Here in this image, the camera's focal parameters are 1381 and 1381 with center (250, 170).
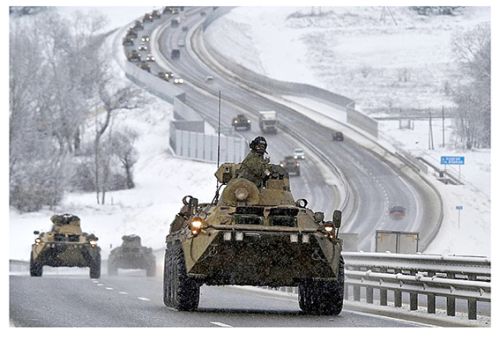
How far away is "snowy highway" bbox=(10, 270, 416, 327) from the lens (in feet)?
65.8

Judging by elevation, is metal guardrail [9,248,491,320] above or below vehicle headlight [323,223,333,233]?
below

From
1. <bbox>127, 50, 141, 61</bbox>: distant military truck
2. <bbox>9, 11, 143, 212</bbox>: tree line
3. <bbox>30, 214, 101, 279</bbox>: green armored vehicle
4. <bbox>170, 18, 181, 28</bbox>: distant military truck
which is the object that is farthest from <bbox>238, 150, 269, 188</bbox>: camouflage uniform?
<bbox>170, 18, 181, 28</bbox>: distant military truck

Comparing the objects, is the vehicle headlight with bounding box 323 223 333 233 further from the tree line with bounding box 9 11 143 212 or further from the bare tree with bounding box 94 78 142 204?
the bare tree with bounding box 94 78 142 204

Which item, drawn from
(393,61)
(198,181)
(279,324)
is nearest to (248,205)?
(279,324)

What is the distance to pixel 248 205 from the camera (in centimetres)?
2200

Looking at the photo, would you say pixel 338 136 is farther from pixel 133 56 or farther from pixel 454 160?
pixel 133 56

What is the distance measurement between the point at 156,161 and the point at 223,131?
198 inches

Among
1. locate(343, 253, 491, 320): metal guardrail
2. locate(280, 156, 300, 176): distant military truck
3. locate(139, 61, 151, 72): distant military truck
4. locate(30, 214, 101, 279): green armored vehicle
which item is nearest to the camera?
locate(343, 253, 491, 320): metal guardrail

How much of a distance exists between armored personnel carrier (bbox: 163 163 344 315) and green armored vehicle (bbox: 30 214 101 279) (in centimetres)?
1933

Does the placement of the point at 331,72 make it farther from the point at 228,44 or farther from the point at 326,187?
the point at 326,187

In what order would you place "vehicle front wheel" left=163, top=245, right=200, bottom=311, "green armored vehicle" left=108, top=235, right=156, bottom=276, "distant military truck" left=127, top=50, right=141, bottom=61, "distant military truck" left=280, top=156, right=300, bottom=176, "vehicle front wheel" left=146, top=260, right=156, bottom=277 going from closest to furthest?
"vehicle front wheel" left=163, top=245, right=200, bottom=311
"vehicle front wheel" left=146, top=260, right=156, bottom=277
"green armored vehicle" left=108, top=235, right=156, bottom=276
"distant military truck" left=280, top=156, right=300, bottom=176
"distant military truck" left=127, top=50, right=141, bottom=61

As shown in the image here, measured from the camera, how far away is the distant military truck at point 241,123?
242 feet

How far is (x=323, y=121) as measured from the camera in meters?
89.9

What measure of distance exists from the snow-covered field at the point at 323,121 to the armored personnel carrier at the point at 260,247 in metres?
25.8
